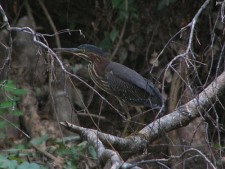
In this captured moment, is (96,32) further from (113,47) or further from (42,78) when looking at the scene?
(42,78)

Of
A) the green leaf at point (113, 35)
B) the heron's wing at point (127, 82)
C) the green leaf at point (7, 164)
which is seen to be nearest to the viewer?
the green leaf at point (7, 164)

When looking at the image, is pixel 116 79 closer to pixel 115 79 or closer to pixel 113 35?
pixel 115 79

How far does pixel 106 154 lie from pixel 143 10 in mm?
3090

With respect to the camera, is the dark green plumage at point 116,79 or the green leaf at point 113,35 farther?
the green leaf at point 113,35

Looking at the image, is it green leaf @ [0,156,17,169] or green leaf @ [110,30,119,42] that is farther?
green leaf @ [110,30,119,42]

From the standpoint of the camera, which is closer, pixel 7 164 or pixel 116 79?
pixel 7 164

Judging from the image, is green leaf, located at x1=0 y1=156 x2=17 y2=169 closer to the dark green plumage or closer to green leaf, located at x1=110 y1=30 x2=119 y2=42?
the dark green plumage

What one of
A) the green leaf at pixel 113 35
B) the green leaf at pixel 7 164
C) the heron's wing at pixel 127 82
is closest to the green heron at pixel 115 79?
the heron's wing at pixel 127 82

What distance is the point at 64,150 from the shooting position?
426cm

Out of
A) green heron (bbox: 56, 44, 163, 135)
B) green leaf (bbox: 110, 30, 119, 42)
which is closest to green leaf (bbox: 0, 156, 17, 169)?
green heron (bbox: 56, 44, 163, 135)

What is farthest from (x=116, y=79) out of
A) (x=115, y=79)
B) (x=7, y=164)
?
(x=7, y=164)

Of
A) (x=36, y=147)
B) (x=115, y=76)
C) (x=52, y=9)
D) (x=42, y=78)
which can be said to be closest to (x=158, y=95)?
(x=115, y=76)

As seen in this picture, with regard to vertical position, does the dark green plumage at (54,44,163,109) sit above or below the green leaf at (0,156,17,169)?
above

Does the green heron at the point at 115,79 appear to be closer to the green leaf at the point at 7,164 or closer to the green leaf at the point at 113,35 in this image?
the green leaf at the point at 7,164
